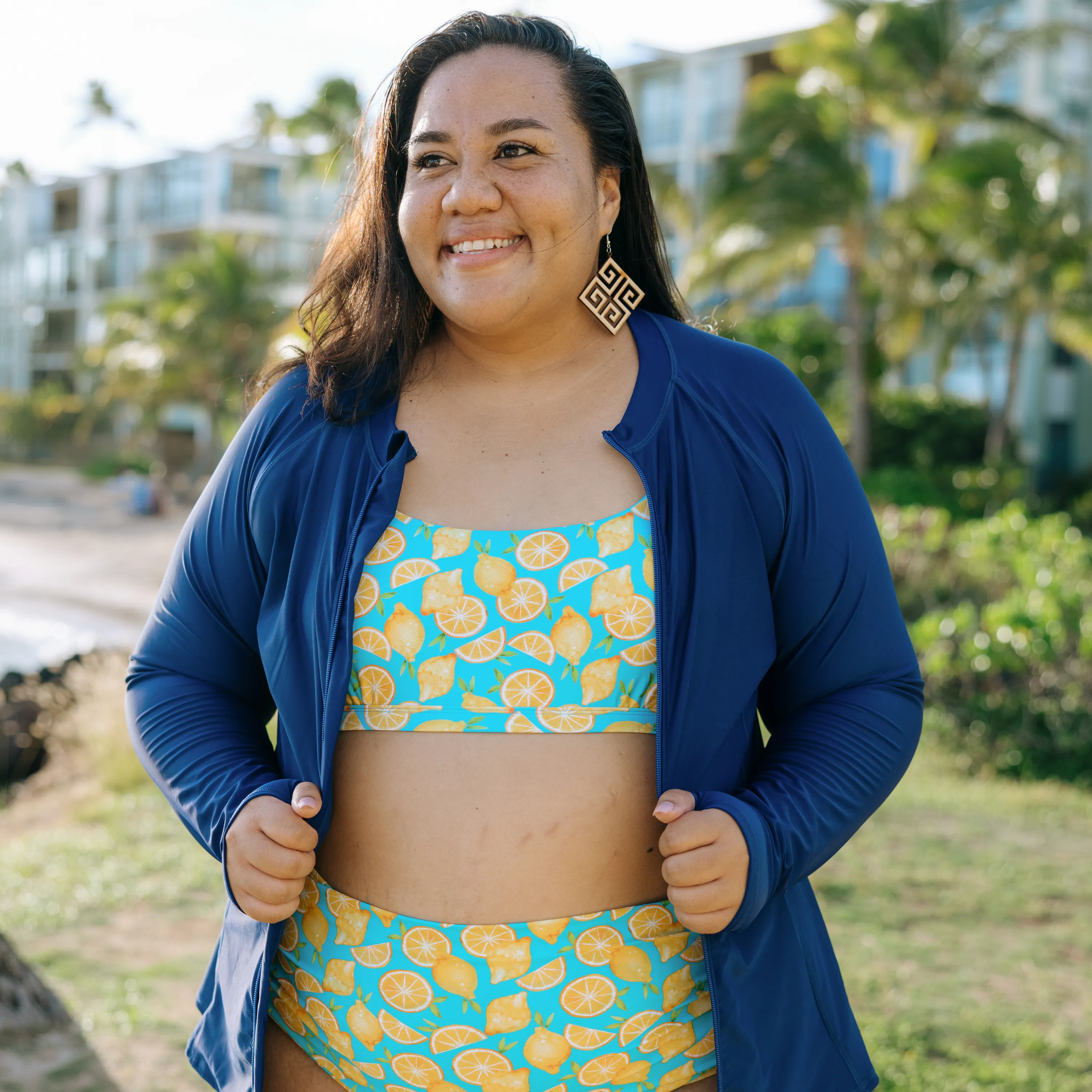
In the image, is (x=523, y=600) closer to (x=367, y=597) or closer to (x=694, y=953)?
(x=367, y=597)

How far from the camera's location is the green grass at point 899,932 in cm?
385

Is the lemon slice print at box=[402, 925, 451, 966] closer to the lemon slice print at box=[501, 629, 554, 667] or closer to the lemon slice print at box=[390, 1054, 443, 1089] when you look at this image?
the lemon slice print at box=[390, 1054, 443, 1089]

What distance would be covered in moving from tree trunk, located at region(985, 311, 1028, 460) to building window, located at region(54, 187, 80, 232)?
48.1 metres

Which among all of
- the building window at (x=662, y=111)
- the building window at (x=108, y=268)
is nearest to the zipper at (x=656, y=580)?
Answer: the building window at (x=662, y=111)

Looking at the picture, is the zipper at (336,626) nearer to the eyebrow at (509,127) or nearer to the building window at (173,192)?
the eyebrow at (509,127)

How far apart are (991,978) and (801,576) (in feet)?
11.2

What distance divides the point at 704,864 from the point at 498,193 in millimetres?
937

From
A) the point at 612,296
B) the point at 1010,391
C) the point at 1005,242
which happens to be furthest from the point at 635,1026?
the point at 1010,391

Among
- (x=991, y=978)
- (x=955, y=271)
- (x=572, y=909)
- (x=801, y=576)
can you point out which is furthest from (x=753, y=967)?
(x=955, y=271)

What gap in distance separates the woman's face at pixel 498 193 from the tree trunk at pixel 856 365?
18947mm

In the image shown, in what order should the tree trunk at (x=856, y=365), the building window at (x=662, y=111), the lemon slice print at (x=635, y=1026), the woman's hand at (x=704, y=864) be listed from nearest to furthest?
the woman's hand at (x=704, y=864)
the lemon slice print at (x=635, y=1026)
the tree trunk at (x=856, y=365)
the building window at (x=662, y=111)

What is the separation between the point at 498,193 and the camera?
1717 mm

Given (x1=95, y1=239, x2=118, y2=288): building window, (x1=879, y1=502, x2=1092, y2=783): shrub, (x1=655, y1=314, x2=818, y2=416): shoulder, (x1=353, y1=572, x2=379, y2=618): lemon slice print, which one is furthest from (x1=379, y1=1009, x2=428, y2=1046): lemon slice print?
(x1=95, y1=239, x2=118, y2=288): building window

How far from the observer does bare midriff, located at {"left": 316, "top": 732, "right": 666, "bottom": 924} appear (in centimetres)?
165
